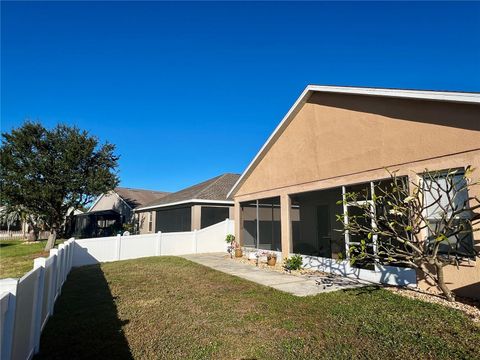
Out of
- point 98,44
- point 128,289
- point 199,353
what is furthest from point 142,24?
point 199,353

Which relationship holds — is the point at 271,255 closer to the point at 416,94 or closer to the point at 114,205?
the point at 416,94

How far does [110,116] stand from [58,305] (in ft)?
55.2

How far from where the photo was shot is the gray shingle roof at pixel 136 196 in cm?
3117

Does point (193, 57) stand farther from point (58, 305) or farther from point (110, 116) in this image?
point (58, 305)

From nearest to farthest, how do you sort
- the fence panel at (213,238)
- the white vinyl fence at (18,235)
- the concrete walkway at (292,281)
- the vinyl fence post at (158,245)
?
the concrete walkway at (292,281) < the vinyl fence post at (158,245) < the fence panel at (213,238) < the white vinyl fence at (18,235)

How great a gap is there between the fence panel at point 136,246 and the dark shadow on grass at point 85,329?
7.22m

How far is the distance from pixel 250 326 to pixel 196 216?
14561 mm

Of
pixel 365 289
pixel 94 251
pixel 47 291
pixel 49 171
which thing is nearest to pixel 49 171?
pixel 49 171

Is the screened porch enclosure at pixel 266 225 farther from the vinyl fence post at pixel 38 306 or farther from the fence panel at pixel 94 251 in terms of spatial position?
the vinyl fence post at pixel 38 306

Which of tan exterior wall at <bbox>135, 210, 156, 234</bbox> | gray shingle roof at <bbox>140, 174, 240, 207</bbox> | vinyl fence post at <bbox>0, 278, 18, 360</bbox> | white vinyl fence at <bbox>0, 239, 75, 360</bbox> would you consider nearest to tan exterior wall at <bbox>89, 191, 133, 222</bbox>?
tan exterior wall at <bbox>135, 210, 156, 234</bbox>

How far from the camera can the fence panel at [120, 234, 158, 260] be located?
51.7ft

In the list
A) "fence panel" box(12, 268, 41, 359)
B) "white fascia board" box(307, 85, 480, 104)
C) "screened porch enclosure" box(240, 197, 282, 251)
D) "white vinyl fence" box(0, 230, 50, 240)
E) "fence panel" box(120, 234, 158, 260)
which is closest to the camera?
"fence panel" box(12, 268, 41, 359)

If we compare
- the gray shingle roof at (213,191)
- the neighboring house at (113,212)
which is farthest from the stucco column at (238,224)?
the neighboring house at (113,212)

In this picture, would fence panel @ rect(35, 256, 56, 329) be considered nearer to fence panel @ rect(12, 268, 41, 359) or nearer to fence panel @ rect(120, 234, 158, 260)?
Answer: fence panel @ rect(12, 268, 41, 359)
